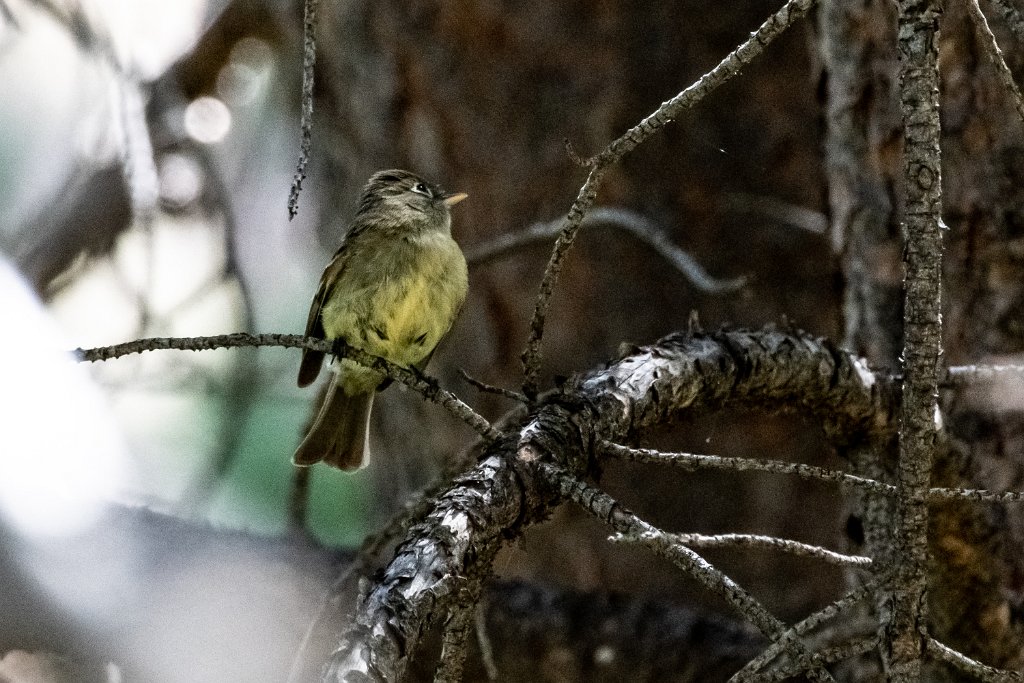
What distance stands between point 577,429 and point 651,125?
1.99ft

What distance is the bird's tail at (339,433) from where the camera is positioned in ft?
12.7

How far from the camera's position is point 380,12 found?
435 cm

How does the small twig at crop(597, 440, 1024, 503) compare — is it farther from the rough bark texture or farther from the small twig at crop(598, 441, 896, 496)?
the rough bark texture

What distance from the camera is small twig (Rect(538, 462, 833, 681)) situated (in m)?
1.53

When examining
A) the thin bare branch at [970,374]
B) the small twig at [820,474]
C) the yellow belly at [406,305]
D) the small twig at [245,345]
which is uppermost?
the yellow belly at [406,305]

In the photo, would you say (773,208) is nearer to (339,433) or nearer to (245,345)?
(339,433)

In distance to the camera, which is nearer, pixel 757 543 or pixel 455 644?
pixel 455 644

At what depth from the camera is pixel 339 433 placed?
13.0 ft

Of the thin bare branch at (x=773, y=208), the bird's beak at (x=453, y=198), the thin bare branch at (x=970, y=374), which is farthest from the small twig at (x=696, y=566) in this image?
the thin bare branch at (x=773, y=208)

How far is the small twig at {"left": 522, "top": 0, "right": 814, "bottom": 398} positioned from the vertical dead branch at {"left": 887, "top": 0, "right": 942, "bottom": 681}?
0.54 feet

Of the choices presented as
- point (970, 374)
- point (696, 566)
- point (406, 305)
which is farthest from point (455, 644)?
point (406, 305)

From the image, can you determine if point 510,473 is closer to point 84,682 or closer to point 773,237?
point 84,682

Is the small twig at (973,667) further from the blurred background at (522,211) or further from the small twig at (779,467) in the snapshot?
the blurred background at (522,211)

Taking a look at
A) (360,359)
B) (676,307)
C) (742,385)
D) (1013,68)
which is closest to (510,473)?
(742,385)
